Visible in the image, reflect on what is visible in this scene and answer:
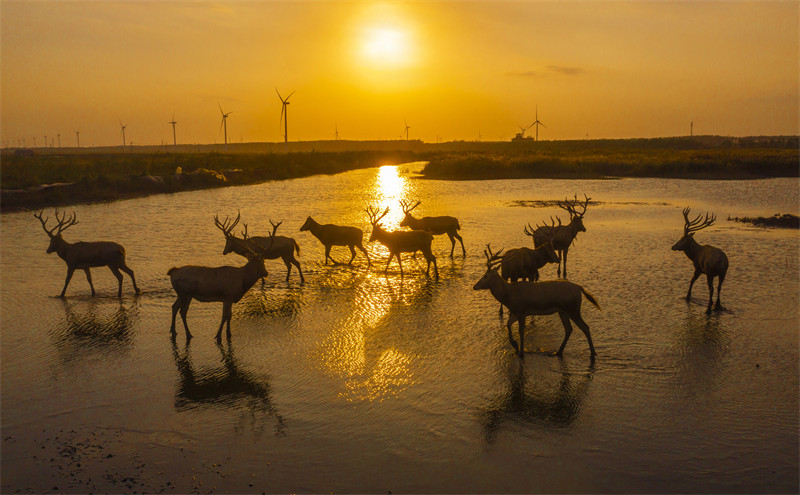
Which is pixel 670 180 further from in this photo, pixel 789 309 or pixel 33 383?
pixel 33 383

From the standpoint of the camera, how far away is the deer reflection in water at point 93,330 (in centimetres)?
1038

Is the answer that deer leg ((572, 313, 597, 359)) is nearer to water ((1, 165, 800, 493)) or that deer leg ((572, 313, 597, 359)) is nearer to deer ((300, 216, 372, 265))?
water ((1, 165, 800, 493))

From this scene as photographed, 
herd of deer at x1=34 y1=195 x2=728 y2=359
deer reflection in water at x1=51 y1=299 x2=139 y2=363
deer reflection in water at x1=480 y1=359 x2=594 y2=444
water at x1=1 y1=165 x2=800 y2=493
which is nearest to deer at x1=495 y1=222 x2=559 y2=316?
herd of deer at x1=34 y1=195 x2=728 y2=359

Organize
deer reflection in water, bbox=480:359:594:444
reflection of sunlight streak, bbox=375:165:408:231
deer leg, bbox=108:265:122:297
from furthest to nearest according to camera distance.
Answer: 1. reflection of sunlight streak, bbox=375:165:408:231
2. deer leg, bbox=108:265:122:297
3. deer reflection in water, bbox=480:359:594:444

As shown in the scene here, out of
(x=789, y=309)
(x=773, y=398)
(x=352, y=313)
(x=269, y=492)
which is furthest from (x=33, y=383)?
(x=789, y=309)

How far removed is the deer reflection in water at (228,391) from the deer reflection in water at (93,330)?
56.0 inches

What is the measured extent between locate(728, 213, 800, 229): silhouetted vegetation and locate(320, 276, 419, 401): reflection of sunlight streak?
18.3 meters

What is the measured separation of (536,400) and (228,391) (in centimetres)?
437

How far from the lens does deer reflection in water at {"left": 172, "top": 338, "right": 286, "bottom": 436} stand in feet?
26.0

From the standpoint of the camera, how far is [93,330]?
37.5 ft

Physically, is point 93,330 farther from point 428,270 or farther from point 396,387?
point 428,270

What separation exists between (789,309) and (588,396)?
673 centimetres

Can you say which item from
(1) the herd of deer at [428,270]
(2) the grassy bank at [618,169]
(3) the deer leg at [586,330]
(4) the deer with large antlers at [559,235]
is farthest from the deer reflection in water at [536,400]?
(2) the grassy bank at [618,169]

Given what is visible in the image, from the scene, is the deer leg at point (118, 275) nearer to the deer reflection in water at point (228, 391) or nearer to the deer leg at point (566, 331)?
the deer reflection in water at point (228, 391)
